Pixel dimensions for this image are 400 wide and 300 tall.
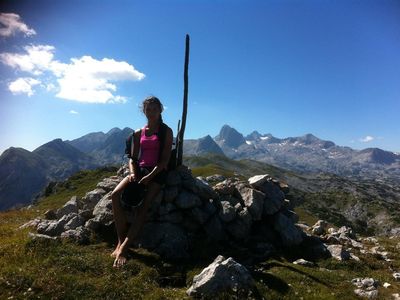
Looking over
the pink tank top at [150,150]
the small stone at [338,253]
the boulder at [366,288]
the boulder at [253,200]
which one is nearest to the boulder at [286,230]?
the boulder at [253,200]

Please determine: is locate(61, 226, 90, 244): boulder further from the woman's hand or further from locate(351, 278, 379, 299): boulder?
locate(351, 278, 379, 299): boulder

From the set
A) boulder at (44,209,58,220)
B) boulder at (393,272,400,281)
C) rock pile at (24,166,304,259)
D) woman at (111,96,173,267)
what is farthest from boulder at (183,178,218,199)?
boulder at (393,272,400,281)

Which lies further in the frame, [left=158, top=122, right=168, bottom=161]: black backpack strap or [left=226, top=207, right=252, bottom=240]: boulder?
[left=226, top=207, right=252, bottom=240]: boulder

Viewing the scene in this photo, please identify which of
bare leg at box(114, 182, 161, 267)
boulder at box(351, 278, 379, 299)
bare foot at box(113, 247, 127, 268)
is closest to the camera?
bare foot at box(113, 247, 127, 268)

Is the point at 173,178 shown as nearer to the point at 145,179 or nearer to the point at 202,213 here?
the point at 202,213

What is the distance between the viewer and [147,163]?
17.1 meters

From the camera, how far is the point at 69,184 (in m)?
122

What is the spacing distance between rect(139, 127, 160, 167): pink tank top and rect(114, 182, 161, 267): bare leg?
105 cm

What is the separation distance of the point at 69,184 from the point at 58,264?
375 feet

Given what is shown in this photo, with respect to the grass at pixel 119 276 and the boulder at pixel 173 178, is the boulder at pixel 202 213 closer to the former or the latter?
the boulder at pixel 173 178

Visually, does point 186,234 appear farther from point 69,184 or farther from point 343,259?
point 69,184

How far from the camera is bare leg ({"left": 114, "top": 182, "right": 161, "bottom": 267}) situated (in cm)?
1484

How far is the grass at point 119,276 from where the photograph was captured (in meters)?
12.4

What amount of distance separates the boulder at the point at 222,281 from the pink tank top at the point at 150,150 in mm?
5609
